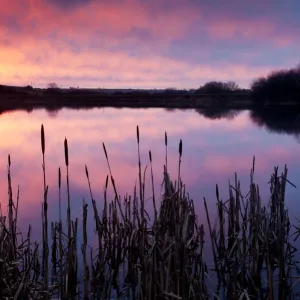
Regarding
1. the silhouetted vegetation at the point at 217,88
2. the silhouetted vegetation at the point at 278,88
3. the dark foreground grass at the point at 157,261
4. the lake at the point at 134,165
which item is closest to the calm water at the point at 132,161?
the lake at the point at 134,165

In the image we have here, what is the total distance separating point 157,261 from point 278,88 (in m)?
60.9

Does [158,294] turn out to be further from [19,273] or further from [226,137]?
[226,137]

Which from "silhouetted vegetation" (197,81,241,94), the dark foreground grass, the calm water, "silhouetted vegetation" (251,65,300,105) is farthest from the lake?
"silhouetted vegetation" (197,81,241,94)

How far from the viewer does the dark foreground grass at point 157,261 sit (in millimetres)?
3801

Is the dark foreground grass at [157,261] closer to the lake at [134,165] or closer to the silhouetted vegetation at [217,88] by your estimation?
the lake at [134,165]

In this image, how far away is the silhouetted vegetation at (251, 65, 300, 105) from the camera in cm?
6078

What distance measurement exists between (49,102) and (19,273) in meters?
81.1

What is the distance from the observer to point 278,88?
203 ft

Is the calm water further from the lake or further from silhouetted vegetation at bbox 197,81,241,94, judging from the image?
silhouetted vegetation at bbox 197,81,241,94

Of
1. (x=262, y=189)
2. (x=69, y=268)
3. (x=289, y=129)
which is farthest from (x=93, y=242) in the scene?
(x=289, y=129)

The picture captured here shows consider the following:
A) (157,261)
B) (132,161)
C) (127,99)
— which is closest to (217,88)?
(127,99)

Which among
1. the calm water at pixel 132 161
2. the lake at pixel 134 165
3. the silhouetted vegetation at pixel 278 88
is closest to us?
the lake at pixel 134 165

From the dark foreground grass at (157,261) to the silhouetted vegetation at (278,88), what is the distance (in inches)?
2255

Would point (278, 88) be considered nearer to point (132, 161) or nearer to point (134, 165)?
point (132, 161)
